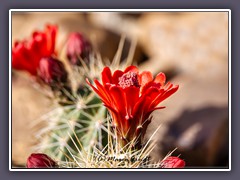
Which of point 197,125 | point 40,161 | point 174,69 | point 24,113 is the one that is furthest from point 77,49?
point 174,69

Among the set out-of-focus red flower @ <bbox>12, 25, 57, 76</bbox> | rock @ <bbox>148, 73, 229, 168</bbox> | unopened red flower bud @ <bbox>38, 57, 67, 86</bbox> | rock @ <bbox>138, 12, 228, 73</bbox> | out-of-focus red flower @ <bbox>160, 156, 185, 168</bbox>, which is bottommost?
out-of-focus red flower @ <bbox>160, 156, 185, 168</bbox>

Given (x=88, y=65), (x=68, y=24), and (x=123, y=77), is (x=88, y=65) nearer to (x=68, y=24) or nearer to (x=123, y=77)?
(x=123, y=77)

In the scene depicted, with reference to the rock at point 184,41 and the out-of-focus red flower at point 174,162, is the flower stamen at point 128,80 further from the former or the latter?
the rock at point 184,41

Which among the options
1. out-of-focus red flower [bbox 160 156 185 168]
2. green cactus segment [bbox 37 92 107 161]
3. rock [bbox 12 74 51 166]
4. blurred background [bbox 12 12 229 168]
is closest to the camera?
out-of-focus red flower [bbox 160 156 185 168]

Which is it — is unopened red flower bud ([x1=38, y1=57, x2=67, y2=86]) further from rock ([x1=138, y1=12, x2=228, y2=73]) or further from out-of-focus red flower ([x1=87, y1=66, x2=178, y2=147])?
rock ([x1=138, y1=12, x2=228, y2=73])

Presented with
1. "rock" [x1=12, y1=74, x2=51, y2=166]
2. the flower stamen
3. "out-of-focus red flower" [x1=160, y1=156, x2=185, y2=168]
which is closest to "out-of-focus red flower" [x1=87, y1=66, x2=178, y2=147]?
the flower stamen

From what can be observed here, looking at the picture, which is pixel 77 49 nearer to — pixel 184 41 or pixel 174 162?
pixel 174 162
